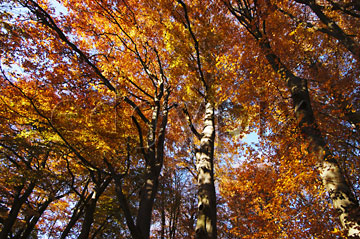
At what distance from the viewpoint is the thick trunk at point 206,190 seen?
3.26 m

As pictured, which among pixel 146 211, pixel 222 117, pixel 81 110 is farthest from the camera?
pixel 222 117

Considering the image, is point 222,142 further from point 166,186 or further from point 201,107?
point 166,186

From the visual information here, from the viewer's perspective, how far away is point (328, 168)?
3.41 m

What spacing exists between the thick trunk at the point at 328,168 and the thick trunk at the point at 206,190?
2175 millimetres

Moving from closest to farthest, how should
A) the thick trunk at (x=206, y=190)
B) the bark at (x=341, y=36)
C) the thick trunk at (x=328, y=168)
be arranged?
the thick trunk at (x=328, y=168)
the thick trunk at (x=206, y=190)
the bark at (x=341, y=36)

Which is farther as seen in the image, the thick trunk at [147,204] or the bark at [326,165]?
the thick trunk at [147,204]

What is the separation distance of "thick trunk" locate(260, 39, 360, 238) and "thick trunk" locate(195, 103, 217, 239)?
218 centimetres

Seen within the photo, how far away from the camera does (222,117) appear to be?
9.52m

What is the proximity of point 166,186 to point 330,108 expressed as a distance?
38.2ft

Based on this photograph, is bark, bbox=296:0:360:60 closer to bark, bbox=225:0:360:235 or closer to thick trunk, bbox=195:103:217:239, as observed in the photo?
bark, bbox=225:0:360:235

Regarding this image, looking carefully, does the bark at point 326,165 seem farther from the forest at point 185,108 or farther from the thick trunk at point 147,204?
the thick trunk at point 147,204

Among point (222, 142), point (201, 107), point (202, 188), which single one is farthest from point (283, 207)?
point (202, 188)

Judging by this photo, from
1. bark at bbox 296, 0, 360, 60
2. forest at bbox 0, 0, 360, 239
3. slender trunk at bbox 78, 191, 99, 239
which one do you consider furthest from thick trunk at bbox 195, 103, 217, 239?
slender trunk at bbox 78, 191, 99, 239

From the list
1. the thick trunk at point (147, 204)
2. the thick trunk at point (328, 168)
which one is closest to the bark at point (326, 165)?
the thick trunk at point (328, 168)
